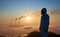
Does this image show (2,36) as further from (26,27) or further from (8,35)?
(26,27)

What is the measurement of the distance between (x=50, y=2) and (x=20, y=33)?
0.88 metres

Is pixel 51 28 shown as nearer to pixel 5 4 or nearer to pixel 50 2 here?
pixel 50 2

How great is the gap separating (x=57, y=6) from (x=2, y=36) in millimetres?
1269

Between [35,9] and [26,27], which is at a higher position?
[35,9]

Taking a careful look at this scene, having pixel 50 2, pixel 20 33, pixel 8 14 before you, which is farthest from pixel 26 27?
pixel 50 2

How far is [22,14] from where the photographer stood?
4223mm

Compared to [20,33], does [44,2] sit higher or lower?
higher

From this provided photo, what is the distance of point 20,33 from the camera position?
4.16m

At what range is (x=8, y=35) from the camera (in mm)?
4176

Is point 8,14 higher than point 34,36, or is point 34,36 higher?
point 8,14

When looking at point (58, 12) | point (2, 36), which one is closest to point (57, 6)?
point (58, 12)

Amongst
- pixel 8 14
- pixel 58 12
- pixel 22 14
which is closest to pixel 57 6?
pixel 58 12

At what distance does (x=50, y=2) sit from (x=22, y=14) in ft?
2.05

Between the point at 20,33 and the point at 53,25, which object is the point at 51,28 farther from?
the point at 20,33
